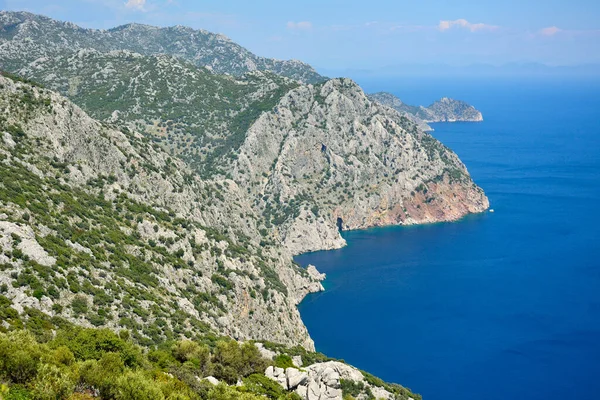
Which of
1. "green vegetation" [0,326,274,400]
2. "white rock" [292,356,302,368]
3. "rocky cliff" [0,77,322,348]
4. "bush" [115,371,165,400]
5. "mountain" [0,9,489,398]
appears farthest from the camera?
"white rock" [292,356,302,368]

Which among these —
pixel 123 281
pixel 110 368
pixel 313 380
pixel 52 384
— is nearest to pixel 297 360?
pixel 313 380

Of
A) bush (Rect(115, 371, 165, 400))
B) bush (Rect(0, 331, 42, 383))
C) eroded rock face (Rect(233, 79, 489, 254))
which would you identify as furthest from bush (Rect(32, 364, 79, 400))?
eroded rock face (Rect(233, 79, 489, 254))

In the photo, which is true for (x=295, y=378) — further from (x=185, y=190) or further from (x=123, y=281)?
(x=185, y=190)

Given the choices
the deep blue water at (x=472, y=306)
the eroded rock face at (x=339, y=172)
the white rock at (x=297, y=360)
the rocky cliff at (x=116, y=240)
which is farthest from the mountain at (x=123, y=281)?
the eroded rock face at (x=339, y=172)


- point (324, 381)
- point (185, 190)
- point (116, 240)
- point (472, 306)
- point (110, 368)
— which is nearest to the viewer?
point (110, 368)

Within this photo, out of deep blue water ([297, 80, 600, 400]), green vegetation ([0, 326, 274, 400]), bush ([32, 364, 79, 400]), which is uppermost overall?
bush ([32, 364, 79, 400])

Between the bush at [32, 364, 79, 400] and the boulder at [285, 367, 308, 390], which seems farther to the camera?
the boulder at [285, 367, 308, 390]

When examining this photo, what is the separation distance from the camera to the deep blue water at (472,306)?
9106 centimetres

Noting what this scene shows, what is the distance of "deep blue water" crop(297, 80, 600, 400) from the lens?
9106 centimetres

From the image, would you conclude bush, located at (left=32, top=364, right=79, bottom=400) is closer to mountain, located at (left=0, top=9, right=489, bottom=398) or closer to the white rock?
mountain, located at (left=0, top=9, right=489, bottom=398)

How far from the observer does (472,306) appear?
11719 cm

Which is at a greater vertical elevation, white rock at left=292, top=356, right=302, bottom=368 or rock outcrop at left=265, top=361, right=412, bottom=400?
rock outcrop at left=265, top=361, right=412, bottom=400

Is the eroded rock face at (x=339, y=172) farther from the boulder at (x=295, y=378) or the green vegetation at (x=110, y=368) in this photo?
the green vegetation at (x=110, y=368)

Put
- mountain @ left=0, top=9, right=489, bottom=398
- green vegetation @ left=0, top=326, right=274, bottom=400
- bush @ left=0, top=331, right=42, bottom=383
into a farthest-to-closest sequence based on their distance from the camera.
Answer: mountain @ left=0, top=9, right=489, bottom=398, bush @ left=0, top=331, right=42, bottom=383, green vegetation @ left=0, top=326, right=274, bottom=400
